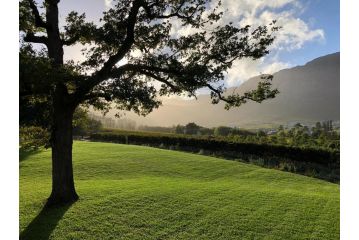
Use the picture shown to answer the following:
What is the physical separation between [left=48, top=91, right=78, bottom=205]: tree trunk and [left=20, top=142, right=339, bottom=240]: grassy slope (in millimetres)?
676

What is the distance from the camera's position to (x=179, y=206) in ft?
43.6

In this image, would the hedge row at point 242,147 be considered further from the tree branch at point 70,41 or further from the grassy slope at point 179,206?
the tree branch at point 70,41

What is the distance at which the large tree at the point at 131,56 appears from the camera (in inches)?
508

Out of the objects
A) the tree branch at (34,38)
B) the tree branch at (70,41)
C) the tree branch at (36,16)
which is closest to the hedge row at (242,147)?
the tree branch at (70,41)

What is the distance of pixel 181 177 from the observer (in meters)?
19.7

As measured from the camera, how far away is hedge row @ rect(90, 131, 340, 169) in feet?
93.1

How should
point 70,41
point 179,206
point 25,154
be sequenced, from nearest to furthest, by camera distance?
point 179,206, point 70,41, point 25,154

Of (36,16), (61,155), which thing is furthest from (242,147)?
(36,16)

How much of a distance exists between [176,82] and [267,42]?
11.9 ft

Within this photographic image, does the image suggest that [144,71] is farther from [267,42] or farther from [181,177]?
[181,177]

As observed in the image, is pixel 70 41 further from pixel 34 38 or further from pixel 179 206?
pixel 179 206

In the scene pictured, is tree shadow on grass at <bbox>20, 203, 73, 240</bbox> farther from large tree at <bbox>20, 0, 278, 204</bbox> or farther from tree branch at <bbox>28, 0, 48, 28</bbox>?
tree branch at <bbox>28, 0, 48, 28</bbox>

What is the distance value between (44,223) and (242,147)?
22.7 m
